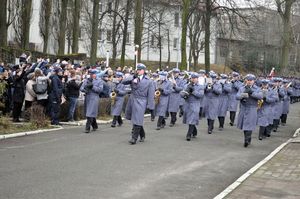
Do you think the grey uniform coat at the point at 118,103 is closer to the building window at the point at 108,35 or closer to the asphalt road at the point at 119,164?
the asphalt road at the point at 119,164

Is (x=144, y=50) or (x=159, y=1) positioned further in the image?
(x=144, y=50)

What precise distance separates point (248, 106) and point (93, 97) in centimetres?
446

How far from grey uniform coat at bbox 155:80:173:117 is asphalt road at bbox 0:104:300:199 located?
190cm

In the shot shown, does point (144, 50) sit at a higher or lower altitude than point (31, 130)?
higher

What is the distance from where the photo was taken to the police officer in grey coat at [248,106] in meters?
14.2

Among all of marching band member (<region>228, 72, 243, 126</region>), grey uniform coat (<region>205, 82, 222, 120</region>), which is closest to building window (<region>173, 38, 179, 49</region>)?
marching band member (<region>228, 72, 243, 126</region>)

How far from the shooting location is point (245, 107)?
1449 cm

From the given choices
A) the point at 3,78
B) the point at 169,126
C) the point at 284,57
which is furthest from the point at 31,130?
the point at 284,57

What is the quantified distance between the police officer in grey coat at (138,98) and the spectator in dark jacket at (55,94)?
351cm

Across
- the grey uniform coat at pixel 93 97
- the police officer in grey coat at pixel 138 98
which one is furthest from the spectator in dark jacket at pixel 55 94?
the police officer in grey coat at pixel 138 98

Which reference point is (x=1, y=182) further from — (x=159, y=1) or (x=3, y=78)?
(x=159, y=1)

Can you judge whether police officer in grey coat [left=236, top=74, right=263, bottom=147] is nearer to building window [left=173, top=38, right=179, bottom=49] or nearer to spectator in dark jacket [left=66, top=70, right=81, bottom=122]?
spectator in dark jacket [left=66, top=70, right=81, bottom=122]

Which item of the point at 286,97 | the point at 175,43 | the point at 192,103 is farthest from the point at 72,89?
the point at 175,43

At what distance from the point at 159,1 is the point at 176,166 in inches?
1881
